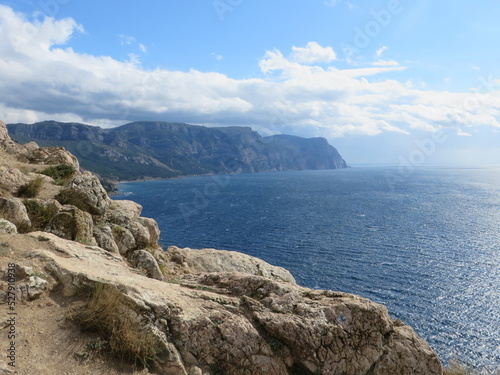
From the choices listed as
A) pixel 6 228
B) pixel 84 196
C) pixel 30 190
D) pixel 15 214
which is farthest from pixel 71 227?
pixel 30 190

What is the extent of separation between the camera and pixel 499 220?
3519 inches

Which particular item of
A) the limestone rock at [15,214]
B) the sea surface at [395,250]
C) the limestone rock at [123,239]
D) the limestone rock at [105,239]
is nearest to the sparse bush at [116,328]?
the limestone rock at [15,214]

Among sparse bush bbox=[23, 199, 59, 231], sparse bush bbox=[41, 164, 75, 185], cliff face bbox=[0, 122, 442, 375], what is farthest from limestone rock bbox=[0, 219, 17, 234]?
sparse bush bbox=[41, 164, 75, 185]

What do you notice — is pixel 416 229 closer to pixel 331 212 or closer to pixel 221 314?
pixel 331 212

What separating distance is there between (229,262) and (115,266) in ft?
56.0

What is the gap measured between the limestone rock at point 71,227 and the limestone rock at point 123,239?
8.62 ft

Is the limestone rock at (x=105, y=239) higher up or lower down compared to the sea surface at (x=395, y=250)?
higher up

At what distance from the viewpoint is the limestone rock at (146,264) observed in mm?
16953

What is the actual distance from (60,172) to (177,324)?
2128cm

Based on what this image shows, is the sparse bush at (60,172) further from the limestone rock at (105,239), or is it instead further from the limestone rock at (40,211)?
the limestone rock at (105,239)

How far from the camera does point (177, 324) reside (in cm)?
1025

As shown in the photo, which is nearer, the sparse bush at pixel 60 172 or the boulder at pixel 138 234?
the boulder at pixel 138 234

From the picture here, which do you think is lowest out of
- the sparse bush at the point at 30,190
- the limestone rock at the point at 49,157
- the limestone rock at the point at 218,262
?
the limestone rock at the point at 218,262

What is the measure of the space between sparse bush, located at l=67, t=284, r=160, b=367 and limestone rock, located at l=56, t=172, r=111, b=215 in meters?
12.9
